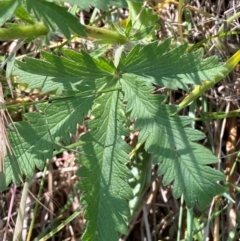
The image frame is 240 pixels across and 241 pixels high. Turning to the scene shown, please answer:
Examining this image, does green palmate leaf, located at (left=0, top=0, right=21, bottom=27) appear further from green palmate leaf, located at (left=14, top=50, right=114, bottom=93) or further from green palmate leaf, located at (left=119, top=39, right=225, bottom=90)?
green palmate leaf, located at (left=119, top=39, right=225, bottom=90)

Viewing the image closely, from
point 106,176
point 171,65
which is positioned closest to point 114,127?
point 106,176

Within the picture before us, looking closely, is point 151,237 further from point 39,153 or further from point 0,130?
point 0,130

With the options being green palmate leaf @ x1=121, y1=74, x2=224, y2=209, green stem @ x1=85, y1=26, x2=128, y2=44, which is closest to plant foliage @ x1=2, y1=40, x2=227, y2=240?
green palmate leaf @ x1=121, y1=74, x2=224, y2=209

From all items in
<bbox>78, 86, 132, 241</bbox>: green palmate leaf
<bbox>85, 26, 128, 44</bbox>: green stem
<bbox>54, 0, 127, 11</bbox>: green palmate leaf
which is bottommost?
<bbox>78, 86, 132, 241</bbox>: green palmate leaf

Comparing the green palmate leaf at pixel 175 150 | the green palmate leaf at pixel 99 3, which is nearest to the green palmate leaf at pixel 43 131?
the green palmate leaf at pixel 175 150

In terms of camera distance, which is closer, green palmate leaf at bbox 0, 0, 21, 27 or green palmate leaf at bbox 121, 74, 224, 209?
green palmate leaf at bbox 0, 0, 21, 27

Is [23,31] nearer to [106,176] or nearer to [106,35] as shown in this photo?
[106,35]

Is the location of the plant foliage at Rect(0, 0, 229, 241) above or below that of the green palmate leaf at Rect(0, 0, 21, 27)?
below
